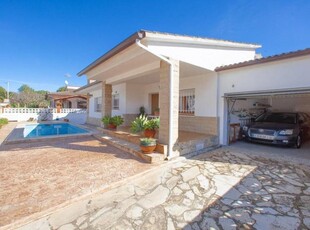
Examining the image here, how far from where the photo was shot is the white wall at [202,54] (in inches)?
252

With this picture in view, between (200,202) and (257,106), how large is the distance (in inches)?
367

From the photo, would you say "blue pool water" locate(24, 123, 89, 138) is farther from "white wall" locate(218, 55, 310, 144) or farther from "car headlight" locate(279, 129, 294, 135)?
"car headlight" locate(279, 129, 294, 135)

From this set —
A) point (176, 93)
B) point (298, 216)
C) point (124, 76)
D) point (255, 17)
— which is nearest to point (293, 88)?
point (176, 93)

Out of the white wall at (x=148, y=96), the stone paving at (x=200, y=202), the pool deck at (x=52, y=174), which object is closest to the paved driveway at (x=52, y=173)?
the pool deck at (x=52, y=174)

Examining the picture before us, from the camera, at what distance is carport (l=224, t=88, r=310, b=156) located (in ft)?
23.0

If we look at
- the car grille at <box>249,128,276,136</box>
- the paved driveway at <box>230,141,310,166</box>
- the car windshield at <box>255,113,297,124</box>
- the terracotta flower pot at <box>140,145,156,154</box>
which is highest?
the car windshield at <box>255,113,297,124</box>

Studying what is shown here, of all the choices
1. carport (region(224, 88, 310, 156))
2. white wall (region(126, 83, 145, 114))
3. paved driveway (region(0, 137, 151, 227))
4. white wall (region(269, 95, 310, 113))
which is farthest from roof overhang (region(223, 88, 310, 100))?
white wall (region(126, 83, 145, 114))

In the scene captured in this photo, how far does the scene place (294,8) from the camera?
306 inches

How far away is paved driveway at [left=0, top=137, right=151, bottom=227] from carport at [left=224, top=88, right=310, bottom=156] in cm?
540

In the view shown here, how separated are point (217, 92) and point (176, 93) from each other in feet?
10.2

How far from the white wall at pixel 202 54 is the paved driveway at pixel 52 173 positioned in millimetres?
4233

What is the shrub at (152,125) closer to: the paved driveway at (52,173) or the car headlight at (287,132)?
the paved driveway at (52,173)

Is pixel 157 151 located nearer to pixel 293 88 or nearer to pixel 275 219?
pixel 275 219

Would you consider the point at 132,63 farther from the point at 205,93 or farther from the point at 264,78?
the point at 264,78
